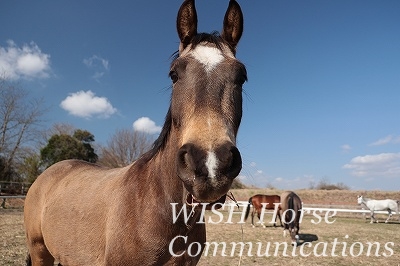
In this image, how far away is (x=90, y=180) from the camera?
11.9ft

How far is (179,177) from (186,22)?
4.78 ft

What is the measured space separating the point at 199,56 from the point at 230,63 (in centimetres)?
25

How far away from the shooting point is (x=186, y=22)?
252 cm

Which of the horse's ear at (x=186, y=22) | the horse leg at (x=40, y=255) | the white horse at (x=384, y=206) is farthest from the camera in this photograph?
the white horse at (x=384, y=206)

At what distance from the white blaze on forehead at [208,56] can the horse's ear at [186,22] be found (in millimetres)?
253

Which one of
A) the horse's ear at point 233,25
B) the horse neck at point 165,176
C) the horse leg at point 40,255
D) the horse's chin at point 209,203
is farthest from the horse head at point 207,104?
the horse leg at point 40,255

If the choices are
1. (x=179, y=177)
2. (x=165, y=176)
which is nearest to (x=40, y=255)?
(x=165, y=176)

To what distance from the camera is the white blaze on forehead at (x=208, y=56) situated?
2.18 m

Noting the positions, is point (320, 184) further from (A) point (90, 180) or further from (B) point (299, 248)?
(A) point (90, 180)

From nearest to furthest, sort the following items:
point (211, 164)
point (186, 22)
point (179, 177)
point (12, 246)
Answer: point (211, 164)
point (179, 177)
point (186, 22)
point (12, 246)

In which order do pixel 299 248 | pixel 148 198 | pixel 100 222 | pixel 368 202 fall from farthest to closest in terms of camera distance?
pixel 368 202, pixel 299 248, pixel 100 222, pixel 148 198

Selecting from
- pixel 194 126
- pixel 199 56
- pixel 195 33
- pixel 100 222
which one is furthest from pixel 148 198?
pixel 195 33

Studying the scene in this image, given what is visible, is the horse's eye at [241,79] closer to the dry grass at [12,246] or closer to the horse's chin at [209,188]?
the horse's chin at [209,188]

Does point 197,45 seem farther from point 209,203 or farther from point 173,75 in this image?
point 209,203
